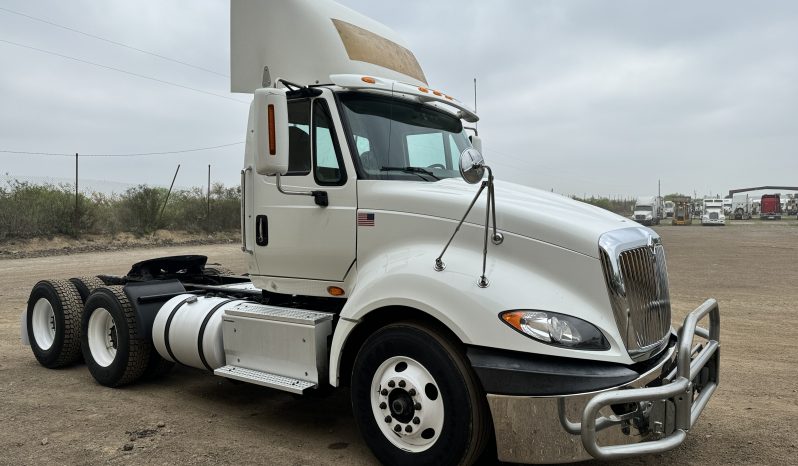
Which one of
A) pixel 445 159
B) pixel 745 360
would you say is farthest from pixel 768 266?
pixel 445 159

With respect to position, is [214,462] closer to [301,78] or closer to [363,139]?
[363,139]

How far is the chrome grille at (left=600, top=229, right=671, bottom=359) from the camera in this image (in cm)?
343

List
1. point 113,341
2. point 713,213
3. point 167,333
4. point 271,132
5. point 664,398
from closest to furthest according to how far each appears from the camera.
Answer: point 664,398 < point 271,132 < point 167,333 < point 113,341 < point 713,213

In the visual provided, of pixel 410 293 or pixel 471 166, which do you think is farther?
pixel 410 293

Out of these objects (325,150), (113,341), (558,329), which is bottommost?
(113,341)

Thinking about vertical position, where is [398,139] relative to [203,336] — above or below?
above

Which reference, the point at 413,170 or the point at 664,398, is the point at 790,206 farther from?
the point at 664,398

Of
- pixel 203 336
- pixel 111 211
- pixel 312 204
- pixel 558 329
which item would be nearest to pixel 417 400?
pixel 558 329

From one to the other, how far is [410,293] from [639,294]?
1417mm

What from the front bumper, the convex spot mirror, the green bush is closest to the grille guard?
the front bumper

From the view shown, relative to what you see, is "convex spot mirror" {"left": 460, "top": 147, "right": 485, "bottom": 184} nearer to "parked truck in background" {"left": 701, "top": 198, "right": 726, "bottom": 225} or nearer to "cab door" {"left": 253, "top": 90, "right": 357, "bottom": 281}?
"cab door" {"left": 253, "top": 90, "right": 357, "bottom": 281}

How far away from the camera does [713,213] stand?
5878 centimetres

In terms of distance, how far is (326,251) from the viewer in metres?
4.55

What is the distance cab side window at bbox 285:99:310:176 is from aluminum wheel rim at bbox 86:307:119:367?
291cm
